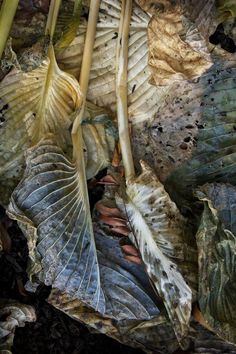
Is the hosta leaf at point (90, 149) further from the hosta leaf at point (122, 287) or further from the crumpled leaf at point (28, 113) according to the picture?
the hosta leaf at point (122, 287)

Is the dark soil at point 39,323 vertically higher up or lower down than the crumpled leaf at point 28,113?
lower down

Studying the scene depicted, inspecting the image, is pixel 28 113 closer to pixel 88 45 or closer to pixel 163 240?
pixel 88 45

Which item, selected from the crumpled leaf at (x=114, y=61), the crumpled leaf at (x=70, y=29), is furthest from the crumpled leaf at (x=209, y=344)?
the crumpled leaf at (x=70, y=29)

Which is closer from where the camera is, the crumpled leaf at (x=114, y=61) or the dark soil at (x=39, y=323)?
the crumpled leaf at (x=114, y=61)

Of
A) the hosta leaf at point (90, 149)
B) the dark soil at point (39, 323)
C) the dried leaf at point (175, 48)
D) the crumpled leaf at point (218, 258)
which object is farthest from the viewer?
the dark soil at point (39, 323)

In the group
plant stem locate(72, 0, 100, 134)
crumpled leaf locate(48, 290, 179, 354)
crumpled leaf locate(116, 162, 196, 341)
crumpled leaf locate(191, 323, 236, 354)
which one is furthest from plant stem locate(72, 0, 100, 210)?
crumpled leaf locate(191, 323, 236, 354)

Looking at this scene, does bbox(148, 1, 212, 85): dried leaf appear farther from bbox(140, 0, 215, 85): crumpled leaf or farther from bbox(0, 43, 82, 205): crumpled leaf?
bbox(0, 43, 82, 205): crumpled leaf

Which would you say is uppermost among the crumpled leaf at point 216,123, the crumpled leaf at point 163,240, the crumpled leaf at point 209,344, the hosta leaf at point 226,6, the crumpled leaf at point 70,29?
the crumpled leaf at point 70,29
